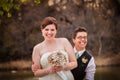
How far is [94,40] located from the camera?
2711 centimetres

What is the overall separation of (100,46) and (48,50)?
23.5 m

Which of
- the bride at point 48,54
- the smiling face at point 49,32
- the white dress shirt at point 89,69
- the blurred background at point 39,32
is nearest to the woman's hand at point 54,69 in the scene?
the bride at point 48,54

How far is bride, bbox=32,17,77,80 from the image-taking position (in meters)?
4.00

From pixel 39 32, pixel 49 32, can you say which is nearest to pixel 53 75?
pixel 49 32

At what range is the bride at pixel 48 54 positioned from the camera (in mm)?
3998

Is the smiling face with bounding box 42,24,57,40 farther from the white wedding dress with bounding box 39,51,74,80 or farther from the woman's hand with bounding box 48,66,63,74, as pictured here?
the woman's hand with bounding box 48,66,63,74

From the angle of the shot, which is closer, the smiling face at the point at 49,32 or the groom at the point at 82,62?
the smiling face at the point at 49,32

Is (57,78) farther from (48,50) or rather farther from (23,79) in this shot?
(23,79)

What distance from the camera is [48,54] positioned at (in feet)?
13.1

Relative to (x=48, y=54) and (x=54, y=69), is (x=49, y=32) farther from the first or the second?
(x=54, y=69)

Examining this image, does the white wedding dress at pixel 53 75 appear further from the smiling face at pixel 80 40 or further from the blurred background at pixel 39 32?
the blurred background at pixel 39 32

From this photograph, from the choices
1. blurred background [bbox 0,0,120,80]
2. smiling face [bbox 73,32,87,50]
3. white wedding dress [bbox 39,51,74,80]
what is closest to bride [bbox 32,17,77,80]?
white wedding dress [bbox 39,51,74,80]

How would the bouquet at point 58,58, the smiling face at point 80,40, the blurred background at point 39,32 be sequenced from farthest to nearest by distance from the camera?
the blurred background at point 39,32
the smiling face at point 80,40
the bouquet at point 58,58

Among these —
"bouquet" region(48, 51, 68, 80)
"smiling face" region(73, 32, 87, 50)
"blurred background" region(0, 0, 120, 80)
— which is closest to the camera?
"bouquet" region(48, 51, 68, 80)
